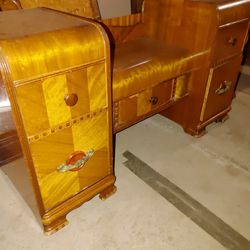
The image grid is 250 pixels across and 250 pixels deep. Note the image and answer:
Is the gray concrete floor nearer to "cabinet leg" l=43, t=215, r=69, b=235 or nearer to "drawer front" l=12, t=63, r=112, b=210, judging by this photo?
"cabinet leg" l=43, t=215, r=69, b=235

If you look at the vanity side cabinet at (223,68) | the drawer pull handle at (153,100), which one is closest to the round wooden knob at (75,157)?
the drawer pull handle at (153,100)

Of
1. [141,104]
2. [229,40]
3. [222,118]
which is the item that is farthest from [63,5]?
[222,118]

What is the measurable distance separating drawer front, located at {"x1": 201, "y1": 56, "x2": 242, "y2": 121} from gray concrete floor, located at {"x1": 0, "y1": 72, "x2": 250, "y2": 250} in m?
0.18

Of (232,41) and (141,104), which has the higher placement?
(232,41)

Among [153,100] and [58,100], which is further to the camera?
[153,100]

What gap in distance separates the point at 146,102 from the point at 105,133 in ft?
1.14

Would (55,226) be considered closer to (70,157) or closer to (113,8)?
(70,157)

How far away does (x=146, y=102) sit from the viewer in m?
1.26

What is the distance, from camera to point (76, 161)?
3.15 ft

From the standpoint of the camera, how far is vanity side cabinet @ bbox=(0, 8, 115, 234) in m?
0.69

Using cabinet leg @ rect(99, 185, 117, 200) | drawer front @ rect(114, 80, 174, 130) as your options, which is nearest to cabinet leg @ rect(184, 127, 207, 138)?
drawer front @ rect(114, 80, 174, 130)

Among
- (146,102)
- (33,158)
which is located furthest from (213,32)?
(33,158)

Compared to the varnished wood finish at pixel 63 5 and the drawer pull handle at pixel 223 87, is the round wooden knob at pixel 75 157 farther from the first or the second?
the drawer pull handle at pixel 223 87

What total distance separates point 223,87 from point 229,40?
30 cm
